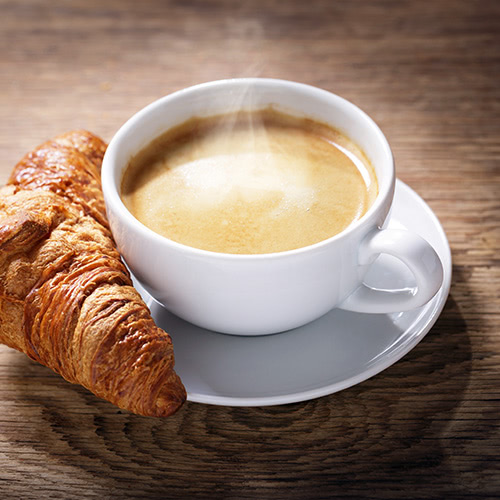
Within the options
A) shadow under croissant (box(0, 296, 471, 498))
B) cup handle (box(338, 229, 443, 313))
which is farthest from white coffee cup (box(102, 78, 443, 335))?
shadow under croissant (box(0, 296, 471, 498))

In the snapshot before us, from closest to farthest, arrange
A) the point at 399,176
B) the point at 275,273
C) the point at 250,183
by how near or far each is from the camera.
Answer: the point at 275,273, the point at 250,183, the point at 399,176

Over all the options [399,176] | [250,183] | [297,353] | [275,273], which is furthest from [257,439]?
[399,176]

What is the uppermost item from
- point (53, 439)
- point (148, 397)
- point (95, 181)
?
point (95, 181)

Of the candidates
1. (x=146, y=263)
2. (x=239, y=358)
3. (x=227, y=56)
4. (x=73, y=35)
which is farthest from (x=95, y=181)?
(x=73, y=35)

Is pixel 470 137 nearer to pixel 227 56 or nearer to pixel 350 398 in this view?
pixel 227 56

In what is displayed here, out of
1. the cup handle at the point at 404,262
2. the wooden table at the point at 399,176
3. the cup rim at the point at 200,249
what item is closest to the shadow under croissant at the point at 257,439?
the wooden table at the point at 399,176

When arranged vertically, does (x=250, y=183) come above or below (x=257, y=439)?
above

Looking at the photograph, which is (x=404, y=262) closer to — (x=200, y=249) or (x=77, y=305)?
(x=200, y=249)
